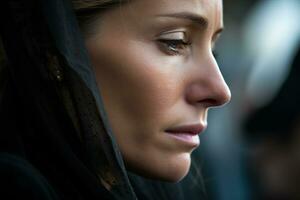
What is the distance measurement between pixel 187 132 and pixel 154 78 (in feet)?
0.72

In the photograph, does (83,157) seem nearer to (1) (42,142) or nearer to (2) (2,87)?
(1) (42,142)

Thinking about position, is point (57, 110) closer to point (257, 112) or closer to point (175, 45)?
point (175, 45)

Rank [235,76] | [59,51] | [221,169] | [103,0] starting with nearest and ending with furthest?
[59,51], [103,0], [221,169], [235,76]

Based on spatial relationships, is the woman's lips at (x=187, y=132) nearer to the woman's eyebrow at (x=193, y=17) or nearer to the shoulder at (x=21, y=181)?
the woman's eyebrow at (x=193, y=17)

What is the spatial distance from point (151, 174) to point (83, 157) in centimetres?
29

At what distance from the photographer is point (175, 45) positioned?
8.65ft

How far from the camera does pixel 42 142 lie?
2.46 metres

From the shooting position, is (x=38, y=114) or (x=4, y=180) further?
(x=38, y=114)

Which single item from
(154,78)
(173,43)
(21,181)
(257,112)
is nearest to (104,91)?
(154,78)

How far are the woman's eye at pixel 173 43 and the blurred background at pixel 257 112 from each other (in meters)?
1.76

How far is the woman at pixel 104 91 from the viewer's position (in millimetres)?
2406

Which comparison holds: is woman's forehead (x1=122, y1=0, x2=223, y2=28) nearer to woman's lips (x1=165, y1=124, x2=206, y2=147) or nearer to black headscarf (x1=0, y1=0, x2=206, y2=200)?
black headscarf (x1=0, y1=0, x2=206, y2=200)

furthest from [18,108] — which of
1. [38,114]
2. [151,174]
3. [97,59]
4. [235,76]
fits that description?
[235,76]

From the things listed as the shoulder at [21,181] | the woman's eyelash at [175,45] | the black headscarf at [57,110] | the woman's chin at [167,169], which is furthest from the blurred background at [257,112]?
the shoulder at [21,181]
